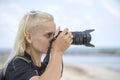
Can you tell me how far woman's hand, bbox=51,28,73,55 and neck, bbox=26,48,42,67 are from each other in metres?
0.10

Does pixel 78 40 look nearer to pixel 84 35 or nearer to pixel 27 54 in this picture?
pixel 84 35

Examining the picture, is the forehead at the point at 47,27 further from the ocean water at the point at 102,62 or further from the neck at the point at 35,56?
the ocean water at the point at 102,62

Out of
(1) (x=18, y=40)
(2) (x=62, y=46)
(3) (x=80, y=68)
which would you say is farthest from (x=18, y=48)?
(3) (x=80, y=68)

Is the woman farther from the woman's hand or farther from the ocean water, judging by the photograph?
the ocean water

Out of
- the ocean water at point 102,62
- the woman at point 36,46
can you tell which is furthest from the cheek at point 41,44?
the ocean water at point 102,62

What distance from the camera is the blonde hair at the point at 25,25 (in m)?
1.24

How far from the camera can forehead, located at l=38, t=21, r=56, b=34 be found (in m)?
1.22

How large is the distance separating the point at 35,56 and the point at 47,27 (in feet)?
0.36

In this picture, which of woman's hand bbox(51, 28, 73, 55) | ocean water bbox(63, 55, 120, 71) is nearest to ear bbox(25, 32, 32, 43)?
woman's hand bbox(51, 28, 73, 55)

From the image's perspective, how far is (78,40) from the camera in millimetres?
1211

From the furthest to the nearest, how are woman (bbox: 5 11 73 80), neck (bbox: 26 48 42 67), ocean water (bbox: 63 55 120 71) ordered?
ocean water (bbox: 63 55 120 71) → neck (bbox: 26 48 42 67) → woman (bbox: 5 11 73 80)

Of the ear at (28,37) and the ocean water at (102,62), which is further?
the ocean water at (102,62)

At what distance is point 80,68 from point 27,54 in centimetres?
673

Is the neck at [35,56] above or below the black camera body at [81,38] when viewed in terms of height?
below
